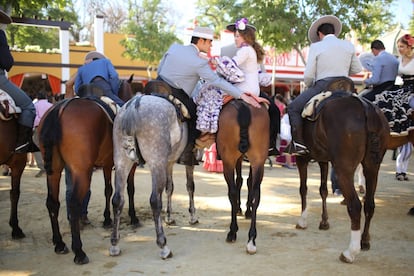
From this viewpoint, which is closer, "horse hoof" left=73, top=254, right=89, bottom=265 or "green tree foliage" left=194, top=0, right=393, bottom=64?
"horse hoof" left=73, top=254, right=89, bottom=265

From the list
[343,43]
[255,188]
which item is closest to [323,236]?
[255,188]

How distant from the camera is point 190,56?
5066 millimetres

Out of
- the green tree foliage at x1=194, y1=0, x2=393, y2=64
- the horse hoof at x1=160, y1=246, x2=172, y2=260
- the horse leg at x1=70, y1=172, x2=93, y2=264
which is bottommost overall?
the horse hoof at x1=160, y1=246, x2=172, y2=260

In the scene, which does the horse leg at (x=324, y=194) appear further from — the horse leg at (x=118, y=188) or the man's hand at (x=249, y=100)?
the horse leg at (x=118, y=188)

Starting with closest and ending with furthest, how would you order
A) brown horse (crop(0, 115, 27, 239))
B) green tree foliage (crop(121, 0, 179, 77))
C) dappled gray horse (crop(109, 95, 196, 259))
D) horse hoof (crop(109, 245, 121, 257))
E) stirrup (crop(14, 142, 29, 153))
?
dappled gray horse (crop(109, 95, 196, 259)) → horse hoof (crop(109, 245, 121, 257)) → brown horse (crop(0, 115, 27, 239)) → stirrup (crop(14, 142, 29, 153)) → green tree foliage (crop(121, 0, 179, 77))

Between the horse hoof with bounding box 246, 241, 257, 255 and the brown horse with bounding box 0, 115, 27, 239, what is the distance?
3.08 meters

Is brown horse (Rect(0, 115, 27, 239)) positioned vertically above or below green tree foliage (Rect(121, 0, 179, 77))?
below

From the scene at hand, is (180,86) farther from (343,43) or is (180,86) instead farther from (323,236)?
(323,236)

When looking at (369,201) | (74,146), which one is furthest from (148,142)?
(369,201)

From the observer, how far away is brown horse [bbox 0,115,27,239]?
4948 millimetres

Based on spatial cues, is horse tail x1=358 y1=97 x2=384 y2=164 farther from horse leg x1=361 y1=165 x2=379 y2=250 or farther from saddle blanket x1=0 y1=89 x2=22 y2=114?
saddle blanket x1=0 y1=89 x2=22 y2=114

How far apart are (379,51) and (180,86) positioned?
370 centimetres

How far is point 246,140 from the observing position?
191 inches

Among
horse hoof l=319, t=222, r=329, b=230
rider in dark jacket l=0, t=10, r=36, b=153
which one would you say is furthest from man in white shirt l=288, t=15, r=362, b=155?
rider in dark jacket l=0, t=10, r=36, b=153
